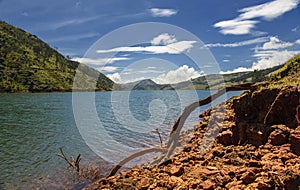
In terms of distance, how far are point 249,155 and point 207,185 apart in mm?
2348

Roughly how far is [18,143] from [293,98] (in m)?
23.2

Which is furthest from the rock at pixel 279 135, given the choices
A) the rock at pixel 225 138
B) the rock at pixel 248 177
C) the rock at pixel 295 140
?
the rock at pixel 248 177

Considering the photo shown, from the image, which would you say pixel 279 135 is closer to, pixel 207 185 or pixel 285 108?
pixel 285 108

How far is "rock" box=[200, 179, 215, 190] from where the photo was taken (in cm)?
625

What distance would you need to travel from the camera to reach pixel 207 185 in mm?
6336

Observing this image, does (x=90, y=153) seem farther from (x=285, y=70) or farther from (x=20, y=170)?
(x=285, y=70)

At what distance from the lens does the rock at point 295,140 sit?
22.4 ft

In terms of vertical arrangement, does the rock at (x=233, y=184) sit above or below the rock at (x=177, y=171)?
above

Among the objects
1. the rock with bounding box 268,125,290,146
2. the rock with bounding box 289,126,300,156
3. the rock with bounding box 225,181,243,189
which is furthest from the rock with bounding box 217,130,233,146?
the rock with bounding box 225,181,243,189

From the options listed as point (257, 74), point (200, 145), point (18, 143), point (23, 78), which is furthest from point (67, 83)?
point (200, 145)

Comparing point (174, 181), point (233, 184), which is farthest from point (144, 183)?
point (233, 184)

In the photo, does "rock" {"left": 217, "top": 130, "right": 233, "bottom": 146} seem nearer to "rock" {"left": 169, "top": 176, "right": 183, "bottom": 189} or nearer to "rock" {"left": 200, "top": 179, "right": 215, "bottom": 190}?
"rock" {"left": 169, "top": 176, "right": 183, "bottom": 189}

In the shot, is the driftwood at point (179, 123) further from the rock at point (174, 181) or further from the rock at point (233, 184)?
the rock at point (233, 184)

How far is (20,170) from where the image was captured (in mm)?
14852
